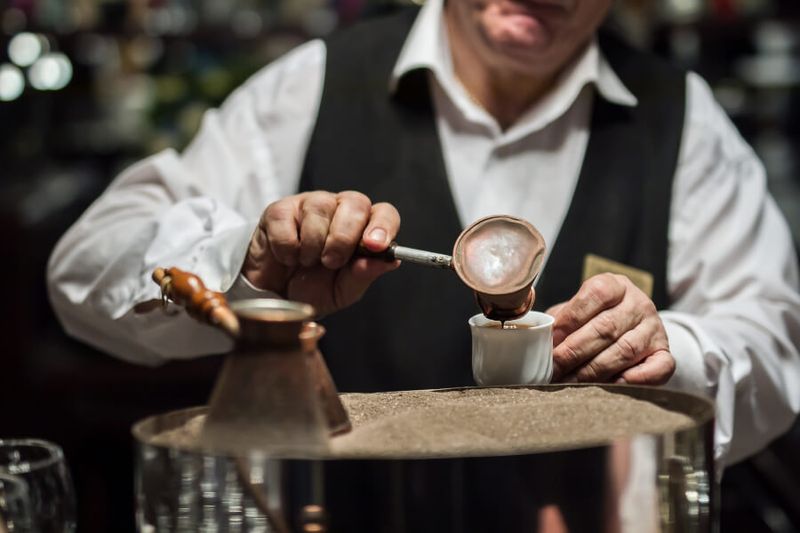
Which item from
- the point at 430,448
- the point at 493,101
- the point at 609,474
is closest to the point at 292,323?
the point at 430,448

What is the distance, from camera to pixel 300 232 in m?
1.13

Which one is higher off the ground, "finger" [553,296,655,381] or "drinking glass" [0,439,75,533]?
"finger" [553,296,655,381]

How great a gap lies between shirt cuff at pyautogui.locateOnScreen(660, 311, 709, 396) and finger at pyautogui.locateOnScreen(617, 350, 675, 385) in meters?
0.10

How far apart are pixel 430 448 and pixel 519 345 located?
261mm

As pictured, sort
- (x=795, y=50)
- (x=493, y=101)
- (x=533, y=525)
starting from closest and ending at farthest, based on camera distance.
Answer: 1. (x=533, y=525)
2. (x=493, y=101)
3. (x=795, y=50)

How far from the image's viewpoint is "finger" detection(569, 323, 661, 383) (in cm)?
106

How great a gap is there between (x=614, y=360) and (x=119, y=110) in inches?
95.8

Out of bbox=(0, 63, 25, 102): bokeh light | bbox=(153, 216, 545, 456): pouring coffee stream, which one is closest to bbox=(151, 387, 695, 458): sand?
bbox=(153, 216, 545, 456): pouring coffee stream

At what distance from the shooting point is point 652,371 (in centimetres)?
109

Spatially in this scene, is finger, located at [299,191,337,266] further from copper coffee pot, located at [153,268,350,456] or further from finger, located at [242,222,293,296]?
copper coffee pot, located at [153,268,350,456]

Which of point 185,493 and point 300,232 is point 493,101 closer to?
point 300,232

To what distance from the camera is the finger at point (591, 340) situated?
1062 millimetres

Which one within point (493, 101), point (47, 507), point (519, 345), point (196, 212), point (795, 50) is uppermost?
point (795, 50)

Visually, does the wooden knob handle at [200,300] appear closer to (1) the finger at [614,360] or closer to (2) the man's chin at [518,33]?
(1) the finger at [614,360]
